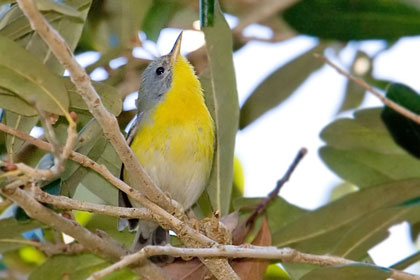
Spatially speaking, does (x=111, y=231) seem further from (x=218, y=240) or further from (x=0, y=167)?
(x=0, y=167)

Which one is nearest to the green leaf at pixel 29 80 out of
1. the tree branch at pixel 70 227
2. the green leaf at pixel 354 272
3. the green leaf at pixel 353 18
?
the tree branch at pixel 70 227

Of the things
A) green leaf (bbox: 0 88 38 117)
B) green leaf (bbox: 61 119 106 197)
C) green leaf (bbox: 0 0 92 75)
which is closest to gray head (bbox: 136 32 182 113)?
green leaf (bbox: 61 119 106 197)

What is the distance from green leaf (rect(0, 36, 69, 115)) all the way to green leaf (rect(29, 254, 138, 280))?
1.02m

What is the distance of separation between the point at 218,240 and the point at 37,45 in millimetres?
961

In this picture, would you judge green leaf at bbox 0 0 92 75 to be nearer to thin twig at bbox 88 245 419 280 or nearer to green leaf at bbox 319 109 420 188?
thin twig at bbox 88 245 419 280

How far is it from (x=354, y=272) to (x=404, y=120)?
0.81m

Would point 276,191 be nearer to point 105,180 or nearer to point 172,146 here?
point 172,146

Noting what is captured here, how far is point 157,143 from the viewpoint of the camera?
135 inches

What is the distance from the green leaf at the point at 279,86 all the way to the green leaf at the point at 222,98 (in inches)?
21.7

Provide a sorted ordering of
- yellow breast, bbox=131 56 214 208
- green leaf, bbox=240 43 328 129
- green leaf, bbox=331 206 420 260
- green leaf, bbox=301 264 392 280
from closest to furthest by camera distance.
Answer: green leaf, bbox=301 264 392 280 < green leaf, bbox=331 206 420 260 < yellow breast, bbox=131 56 214 208 < green leaf, bbox=240 43 328 129

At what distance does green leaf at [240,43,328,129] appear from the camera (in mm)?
4033

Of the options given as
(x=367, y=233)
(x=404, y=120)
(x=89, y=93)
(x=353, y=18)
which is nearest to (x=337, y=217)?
(x=367, y=233)

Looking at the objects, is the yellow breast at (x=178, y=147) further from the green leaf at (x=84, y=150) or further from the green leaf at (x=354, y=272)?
the green leaf at (x=354, y=272)

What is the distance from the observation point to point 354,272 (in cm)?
274
